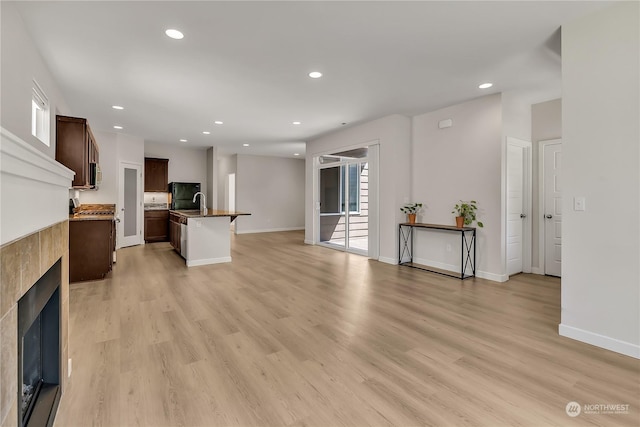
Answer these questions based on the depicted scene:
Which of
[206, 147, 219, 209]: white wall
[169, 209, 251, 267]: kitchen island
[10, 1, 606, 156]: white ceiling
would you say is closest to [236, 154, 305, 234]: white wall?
[206, 147, 219, 209]: white wall

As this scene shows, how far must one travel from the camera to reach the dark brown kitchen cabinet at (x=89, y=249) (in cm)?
432

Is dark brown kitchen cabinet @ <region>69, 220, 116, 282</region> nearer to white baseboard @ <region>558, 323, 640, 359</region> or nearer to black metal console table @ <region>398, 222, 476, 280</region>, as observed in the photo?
black metal console table @ <region>398, 222, 476, 280</region>

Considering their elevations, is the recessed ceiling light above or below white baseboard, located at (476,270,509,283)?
above

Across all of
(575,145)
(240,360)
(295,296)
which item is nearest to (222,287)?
(295,296)

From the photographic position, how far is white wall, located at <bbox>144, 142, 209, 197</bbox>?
8688mm

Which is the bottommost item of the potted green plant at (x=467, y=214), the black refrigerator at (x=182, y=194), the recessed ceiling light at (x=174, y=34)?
the potted green plant at (x=467, y=214)

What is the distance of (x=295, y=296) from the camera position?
376 centimetres

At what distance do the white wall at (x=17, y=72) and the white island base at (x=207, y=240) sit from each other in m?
2.39

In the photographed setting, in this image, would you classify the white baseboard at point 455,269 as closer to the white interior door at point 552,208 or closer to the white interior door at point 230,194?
the white interior door at point 552,208

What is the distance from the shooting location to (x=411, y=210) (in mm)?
5574

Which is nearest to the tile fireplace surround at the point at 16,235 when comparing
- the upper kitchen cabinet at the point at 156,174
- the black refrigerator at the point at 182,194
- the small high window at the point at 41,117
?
the small high window at the point at 41,117

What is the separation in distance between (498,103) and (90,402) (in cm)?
544

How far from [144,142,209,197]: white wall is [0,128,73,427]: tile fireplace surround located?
26.3 ft

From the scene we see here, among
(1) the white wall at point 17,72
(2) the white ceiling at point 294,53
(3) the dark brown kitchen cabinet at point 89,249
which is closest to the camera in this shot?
(1) the white wall at point 17,72
